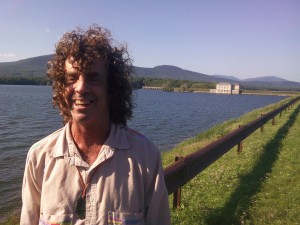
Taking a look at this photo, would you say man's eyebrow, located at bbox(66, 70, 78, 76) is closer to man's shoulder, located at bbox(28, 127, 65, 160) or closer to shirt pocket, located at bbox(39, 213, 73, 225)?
man's shoulder, located at bbox(28, 127, 65, 160)

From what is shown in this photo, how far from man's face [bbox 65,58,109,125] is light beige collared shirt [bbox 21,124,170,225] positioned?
155 millimetres

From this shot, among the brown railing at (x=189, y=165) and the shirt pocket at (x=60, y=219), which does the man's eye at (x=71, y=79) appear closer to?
the shirt pocket at (x=60, y=219)

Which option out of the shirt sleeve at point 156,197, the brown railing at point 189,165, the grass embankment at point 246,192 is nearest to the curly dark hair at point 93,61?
the shirt sleeve at point 156,197

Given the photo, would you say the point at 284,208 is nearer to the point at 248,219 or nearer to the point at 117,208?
the point at 248,219

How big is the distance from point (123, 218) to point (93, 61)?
1.02m

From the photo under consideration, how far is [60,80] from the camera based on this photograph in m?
2.45

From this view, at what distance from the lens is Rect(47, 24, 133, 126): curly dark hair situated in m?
2.34

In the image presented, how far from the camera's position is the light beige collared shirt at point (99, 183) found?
2150 mm

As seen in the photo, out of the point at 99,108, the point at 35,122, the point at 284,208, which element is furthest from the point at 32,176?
the point at 35,122

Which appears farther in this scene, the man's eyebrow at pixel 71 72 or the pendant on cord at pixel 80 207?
the man's eyebrow at pixel 71 72

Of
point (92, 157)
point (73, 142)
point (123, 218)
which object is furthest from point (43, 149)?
point (123, 218)

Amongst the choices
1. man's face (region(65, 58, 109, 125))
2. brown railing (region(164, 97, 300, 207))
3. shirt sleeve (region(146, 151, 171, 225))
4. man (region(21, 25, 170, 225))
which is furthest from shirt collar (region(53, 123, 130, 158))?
brown railing (region(164, 97, 300, 207))

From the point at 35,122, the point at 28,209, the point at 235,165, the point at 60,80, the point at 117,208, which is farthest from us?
the point at 35,122

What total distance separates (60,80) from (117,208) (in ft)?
3.17
